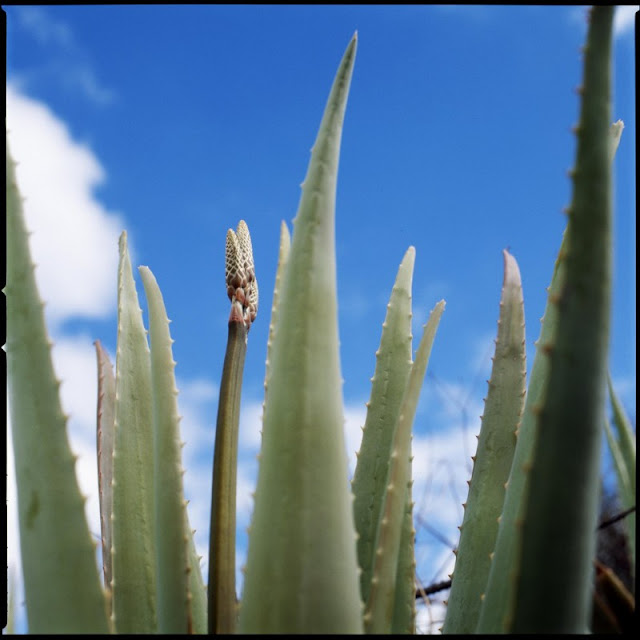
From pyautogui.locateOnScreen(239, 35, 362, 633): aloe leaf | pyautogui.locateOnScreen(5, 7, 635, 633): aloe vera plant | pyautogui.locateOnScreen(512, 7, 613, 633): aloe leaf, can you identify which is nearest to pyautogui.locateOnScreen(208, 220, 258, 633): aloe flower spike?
pyautogui.locateOnScreen(5, 7, 635, 633): aloe vera plant

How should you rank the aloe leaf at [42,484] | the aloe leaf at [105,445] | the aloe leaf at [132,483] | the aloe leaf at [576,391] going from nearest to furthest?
1. the aloe leaf at [576,391]
2. the aloe leaf at [42,484]
3. the aloe leaf at [132,483]
4. the aloe leaf at [105,445]

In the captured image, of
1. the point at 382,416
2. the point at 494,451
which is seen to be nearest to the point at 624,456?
the point at 494,451

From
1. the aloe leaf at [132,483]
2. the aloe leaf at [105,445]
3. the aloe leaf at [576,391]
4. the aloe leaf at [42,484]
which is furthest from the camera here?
the aloe leaf at [105,445]

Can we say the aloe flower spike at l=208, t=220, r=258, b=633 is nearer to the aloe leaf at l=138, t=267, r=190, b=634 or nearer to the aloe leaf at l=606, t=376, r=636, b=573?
the aloe leaf at l=138, t=267, r=190, b=634

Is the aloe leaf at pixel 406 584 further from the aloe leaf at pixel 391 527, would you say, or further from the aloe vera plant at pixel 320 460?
the aloe leaf at pixel 391 527

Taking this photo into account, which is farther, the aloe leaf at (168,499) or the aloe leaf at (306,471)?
the aloe leaf at (168,499)

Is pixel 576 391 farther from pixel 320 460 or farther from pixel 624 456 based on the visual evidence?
pixel 624 456

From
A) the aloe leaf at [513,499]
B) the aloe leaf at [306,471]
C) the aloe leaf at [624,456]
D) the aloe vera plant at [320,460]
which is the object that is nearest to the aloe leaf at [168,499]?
the aloe vera plant at [320,460]
